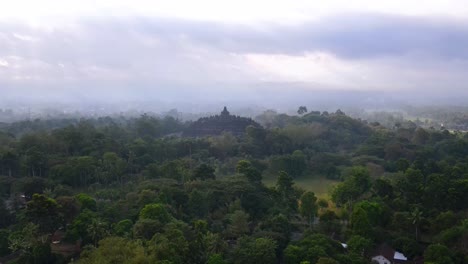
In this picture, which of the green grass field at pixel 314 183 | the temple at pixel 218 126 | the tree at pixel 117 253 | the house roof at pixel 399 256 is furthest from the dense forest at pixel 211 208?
the temple at pixel 218 126

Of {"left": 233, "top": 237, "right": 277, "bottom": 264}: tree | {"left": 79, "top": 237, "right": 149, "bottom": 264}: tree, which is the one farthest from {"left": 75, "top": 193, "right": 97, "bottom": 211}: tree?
{"left": 233, "top": 237, "right": 277, "bottom": 264}: tree

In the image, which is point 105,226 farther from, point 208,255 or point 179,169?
point 179,169

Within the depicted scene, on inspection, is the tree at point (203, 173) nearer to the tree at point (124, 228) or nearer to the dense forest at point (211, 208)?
the dense forest at point (211, 208)

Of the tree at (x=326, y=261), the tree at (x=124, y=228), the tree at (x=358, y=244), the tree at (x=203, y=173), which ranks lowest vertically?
the tree at (x=358, y=244)

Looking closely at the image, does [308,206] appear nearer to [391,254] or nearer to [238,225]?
[238,225]

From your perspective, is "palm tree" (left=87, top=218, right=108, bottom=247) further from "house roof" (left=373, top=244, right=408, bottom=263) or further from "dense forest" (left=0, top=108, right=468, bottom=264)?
"house roof" (left=373, top=244, right=408, bottom=263)
